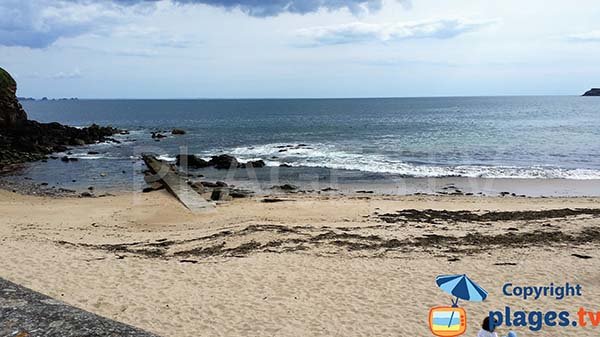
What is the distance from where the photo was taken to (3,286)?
3.39m

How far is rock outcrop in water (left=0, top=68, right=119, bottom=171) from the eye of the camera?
3691cm

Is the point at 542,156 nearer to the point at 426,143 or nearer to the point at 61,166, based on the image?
the point at 426,143

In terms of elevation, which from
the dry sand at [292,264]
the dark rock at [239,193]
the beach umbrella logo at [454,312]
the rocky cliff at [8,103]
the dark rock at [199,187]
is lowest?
the dark rock at [239,193]

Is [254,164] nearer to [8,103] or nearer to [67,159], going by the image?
[67,159]

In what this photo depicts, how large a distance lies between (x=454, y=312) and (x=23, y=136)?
146 feet

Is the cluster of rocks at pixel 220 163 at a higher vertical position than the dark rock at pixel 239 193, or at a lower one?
higher

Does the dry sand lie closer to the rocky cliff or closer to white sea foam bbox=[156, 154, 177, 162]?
white sea foam bbox=[156, 154, 177, 162]

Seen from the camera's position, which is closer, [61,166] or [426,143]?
[61,166]

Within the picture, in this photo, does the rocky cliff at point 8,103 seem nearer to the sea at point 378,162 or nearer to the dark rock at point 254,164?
the sea at point 378,162

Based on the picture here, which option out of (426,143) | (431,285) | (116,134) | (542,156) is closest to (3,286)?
(431,285)

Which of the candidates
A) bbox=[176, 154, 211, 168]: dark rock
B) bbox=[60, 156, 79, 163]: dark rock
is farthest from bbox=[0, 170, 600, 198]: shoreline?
bbox=[60, 156, 79, 163]: dark rock

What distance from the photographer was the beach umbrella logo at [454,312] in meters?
7.38

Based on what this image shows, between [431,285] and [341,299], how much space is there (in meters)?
1.97

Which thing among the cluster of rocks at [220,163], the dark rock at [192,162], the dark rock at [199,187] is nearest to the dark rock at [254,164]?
the cluster of rocks at [220,163]
